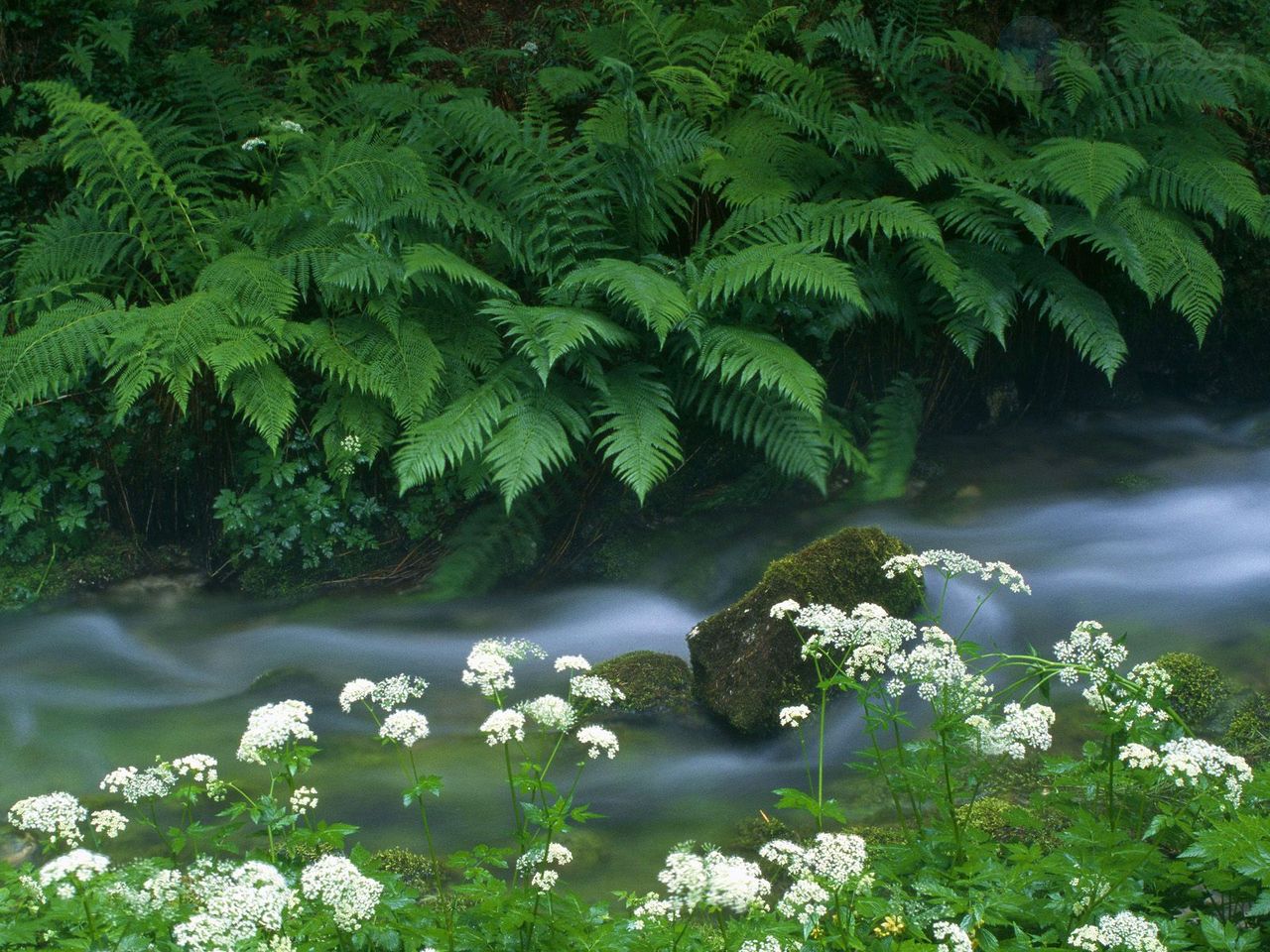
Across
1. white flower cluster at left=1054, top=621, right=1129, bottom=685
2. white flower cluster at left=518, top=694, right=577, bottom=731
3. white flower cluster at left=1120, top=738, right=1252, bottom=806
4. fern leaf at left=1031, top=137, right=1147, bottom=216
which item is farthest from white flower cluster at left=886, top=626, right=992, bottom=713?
fern leaf at left=1031, top=137, right=1147, bottom=216

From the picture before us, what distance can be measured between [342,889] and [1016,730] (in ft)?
4.23

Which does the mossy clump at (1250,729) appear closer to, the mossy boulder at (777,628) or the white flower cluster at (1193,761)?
the mossy boulder at (777,628)

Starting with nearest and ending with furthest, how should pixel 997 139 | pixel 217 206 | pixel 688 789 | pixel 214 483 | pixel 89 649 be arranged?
1. pixel 688 789
2. pixel 89 649
3. pixel 214 483
4. pixel 217 206
5. pixel 997 139

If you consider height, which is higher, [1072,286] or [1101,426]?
[1072,286]

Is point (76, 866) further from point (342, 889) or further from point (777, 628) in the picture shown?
point (777, 628)

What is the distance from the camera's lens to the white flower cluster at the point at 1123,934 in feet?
6.16

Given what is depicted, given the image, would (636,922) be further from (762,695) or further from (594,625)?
(594,625)

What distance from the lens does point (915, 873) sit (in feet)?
7.81

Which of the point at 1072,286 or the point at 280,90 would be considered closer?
the point at 1072,286

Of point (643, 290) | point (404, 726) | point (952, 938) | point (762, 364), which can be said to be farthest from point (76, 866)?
point (762, 364)

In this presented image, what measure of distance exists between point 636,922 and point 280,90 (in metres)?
5.31

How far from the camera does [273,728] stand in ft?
6.74

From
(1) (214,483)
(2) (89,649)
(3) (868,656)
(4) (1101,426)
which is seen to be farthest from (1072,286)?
(2) (89,649)

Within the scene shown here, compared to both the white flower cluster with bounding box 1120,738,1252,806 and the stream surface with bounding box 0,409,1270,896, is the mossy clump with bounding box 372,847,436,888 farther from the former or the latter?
the white flower cluster with bounding box 1120,738,1252,806
